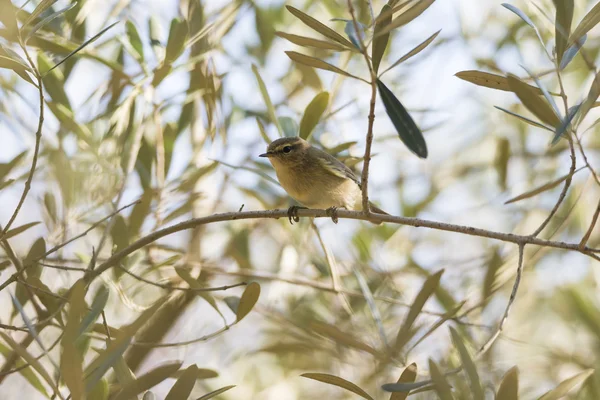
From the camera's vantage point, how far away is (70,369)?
1.51 m

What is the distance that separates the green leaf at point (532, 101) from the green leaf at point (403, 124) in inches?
11.0

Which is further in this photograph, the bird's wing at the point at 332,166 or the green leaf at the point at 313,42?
the bird's wing at the point at 332,166

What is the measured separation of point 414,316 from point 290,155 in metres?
1.92

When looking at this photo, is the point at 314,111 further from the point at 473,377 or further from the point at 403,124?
the point at 473,377

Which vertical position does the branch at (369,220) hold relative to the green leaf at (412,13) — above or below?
below

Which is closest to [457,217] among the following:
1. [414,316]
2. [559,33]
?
[414,316]

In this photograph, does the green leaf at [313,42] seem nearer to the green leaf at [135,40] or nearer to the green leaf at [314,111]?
the green leaf at [314,111]

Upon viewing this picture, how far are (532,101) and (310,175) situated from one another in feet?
7.25

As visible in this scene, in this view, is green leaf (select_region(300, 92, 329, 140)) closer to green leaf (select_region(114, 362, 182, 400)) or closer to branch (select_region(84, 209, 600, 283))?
branch (select_region(84, 209, 600, 283))

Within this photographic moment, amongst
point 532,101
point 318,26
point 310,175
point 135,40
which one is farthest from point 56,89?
point 532,101

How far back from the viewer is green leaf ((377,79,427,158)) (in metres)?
1.82

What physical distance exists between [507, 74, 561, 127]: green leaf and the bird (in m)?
2.03

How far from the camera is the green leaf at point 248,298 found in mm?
2083

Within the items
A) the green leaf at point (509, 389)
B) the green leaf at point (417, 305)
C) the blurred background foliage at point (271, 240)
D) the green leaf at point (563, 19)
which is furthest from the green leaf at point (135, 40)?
the green leaf at point (509, 389)
